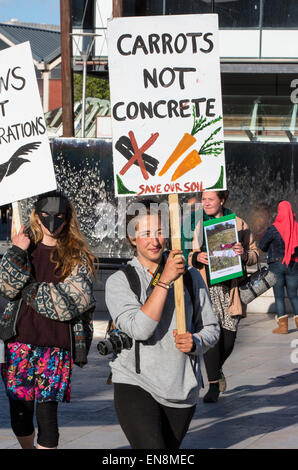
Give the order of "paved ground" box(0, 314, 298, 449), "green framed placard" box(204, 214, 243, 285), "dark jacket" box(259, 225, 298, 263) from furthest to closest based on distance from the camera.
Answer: "dark jacket" box(259, 225, 298, 263) < "green framed placard" box(204, 214, 243, 285) < "paved ground" box(0, 314, 298, 449)

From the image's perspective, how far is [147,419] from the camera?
4660 mm

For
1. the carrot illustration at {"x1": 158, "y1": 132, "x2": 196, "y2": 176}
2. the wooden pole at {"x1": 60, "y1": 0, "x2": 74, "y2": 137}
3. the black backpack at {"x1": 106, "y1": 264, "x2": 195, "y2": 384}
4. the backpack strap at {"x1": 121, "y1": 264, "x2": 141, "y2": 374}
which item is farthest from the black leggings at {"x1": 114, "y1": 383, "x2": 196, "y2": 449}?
the wooden pole at {"x1": 60, "y1": 0, "x2": 74, "y2": 137}

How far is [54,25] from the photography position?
128 meters

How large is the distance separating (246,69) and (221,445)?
2773cm

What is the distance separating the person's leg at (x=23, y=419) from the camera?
5.46 metres

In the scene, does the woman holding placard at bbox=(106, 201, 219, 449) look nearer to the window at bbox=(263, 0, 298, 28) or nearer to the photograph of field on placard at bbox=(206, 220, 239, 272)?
the photograph of field on placard at bbox=(206, 220, 239, 272)

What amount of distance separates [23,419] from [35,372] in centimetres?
28

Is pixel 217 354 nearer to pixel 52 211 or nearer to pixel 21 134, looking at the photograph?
pixel 21 134

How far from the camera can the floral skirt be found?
0.67m

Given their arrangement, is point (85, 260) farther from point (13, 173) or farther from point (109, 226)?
point (109, 226)

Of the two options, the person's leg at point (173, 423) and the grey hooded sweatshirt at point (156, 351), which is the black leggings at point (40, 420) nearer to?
the grey hooded sweatshirt at point (156, 351)

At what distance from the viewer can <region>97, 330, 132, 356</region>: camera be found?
15.6 feet

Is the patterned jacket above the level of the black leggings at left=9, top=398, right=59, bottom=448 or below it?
above
